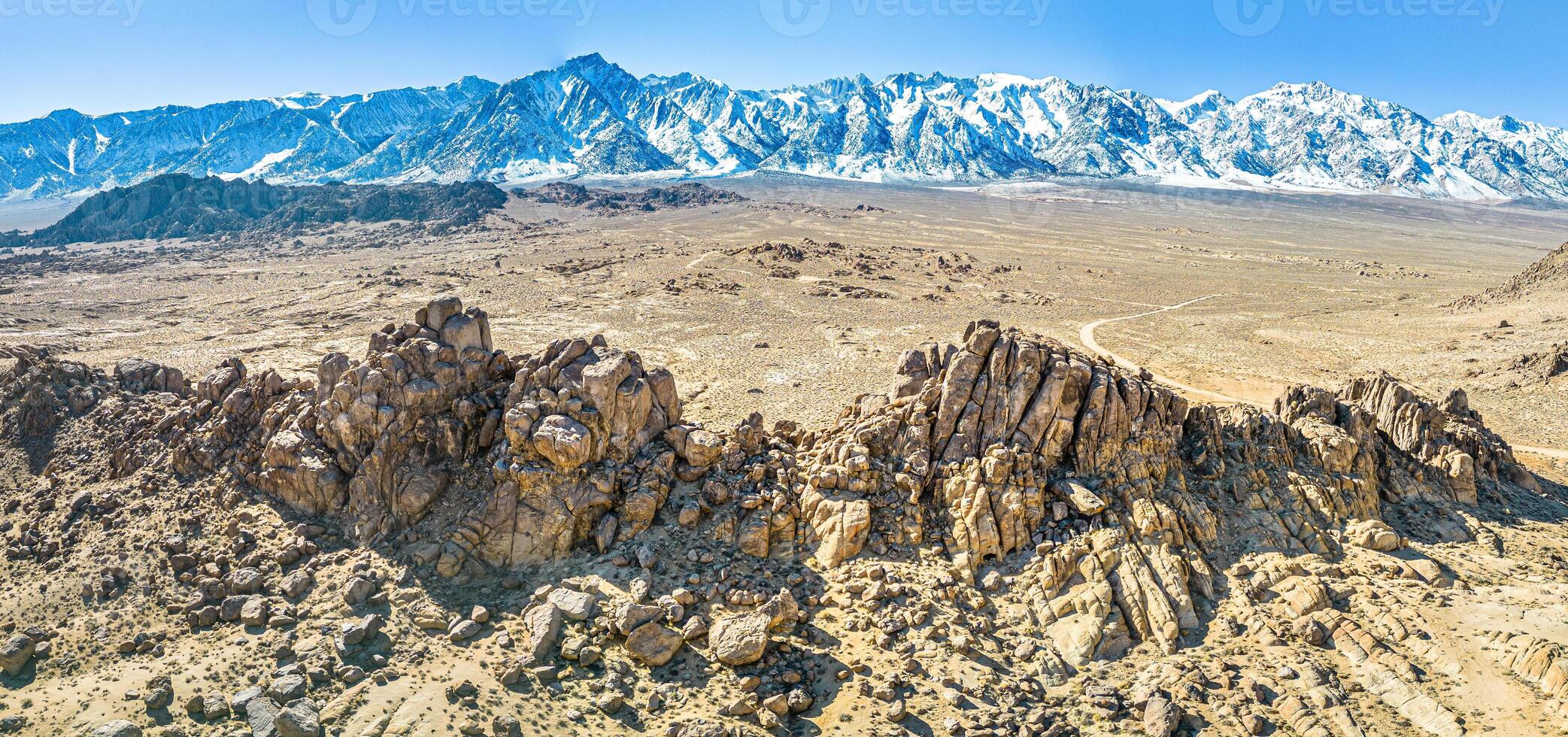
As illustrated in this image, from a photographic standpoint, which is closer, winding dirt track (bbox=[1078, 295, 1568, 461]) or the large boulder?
the large boulder

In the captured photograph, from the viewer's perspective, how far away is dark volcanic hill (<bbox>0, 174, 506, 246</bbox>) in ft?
381

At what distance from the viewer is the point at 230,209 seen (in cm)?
13150

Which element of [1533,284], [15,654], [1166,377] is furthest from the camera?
[1533,284]

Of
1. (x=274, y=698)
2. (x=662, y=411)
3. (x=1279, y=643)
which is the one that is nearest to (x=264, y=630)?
(x=274, y=698)

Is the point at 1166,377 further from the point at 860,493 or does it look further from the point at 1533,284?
the point at 1533,284

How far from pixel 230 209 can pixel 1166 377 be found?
15913 cm

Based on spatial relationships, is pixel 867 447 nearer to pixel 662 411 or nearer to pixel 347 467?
pixel 662 411

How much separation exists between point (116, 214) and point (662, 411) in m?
160

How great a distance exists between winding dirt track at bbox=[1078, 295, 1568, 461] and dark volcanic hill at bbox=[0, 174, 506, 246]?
10638 cm

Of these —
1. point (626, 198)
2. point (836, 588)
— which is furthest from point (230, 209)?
point (836, 588)

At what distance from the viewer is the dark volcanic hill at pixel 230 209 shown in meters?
116

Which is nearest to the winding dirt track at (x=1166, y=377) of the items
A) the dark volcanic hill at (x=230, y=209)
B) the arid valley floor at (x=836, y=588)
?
the arid valley floor at (x=836, y=588)

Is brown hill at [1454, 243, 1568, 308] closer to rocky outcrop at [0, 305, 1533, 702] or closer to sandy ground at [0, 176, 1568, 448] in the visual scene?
sandy ground at [0, 176, 1568, 448]

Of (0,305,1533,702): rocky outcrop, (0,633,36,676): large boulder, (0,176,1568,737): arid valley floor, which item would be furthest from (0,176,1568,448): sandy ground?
(0,633,36,676): large boulder
